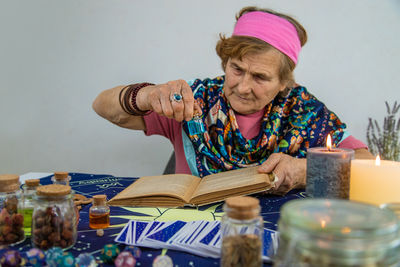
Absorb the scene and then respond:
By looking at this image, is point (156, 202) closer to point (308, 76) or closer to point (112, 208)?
point (112, 208)

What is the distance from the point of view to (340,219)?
423 mm

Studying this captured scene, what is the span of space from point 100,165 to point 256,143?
5.47 feet

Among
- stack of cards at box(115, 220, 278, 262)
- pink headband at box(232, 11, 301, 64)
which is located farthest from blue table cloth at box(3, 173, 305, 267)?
pink headband at box(232, 11, 301, 64)

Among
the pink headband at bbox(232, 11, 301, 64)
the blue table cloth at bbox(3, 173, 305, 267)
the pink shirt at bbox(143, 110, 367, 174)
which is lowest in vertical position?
the blue table cloth at bbox(3, 173, 305, 267)

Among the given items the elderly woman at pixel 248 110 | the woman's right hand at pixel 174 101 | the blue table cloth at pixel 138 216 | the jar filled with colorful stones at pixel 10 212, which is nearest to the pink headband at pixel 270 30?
the elderly woman at pixel 248 110

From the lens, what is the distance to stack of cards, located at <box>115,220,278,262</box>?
657 mm

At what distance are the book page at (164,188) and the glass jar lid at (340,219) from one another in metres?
0.57

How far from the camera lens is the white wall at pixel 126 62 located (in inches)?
98.7

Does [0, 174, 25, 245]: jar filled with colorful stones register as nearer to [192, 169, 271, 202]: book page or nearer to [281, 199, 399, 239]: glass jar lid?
[192, 169, 271, 202]: book page

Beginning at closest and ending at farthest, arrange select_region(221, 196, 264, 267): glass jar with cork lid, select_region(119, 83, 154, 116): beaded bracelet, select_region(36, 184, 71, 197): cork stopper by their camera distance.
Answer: select_region(221, 196, 264, 267): glass jar with cork lid < select_region(36, 184, 71, 197): cork stopper < select_region(119, 83, 154, 116): beaded bracelet

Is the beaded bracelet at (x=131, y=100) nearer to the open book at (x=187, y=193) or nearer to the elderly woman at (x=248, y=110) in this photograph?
the elderly woman at (x=248, y=110)

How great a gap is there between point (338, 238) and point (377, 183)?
0.28m

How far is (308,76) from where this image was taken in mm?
2568

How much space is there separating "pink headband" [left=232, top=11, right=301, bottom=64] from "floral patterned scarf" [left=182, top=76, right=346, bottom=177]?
0.29 metres
